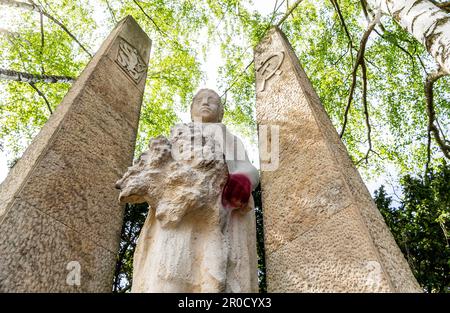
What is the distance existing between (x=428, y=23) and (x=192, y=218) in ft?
11.5

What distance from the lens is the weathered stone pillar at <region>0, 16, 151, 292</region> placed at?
2430 mm

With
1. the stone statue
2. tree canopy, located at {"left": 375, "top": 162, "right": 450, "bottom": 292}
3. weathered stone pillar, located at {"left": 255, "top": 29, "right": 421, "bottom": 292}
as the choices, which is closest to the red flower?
the stone statue

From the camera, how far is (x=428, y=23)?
157 inches

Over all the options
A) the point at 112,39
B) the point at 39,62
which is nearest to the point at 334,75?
the point at 112,39

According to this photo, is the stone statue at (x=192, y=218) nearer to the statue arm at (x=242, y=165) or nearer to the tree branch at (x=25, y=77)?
the statue arm at (x=242, y=165)

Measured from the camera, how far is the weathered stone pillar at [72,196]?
243cm

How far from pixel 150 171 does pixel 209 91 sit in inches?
48.8

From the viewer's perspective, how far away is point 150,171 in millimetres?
2246

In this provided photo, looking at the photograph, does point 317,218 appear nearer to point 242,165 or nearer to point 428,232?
point 242,165

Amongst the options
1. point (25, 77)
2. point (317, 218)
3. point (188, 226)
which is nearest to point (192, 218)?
point (188, 226)

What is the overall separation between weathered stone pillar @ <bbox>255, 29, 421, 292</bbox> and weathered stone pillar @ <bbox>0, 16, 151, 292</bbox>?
4.46 ft

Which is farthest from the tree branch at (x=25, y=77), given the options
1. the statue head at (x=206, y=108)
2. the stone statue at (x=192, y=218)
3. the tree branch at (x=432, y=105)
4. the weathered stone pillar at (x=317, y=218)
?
the tree branch at (x=432, y=105)

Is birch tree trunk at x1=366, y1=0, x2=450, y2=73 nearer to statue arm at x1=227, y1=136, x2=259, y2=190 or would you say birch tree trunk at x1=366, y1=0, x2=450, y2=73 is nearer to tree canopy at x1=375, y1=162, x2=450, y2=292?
statue arm at x1=227, y1=136, x2=259, y2=190
